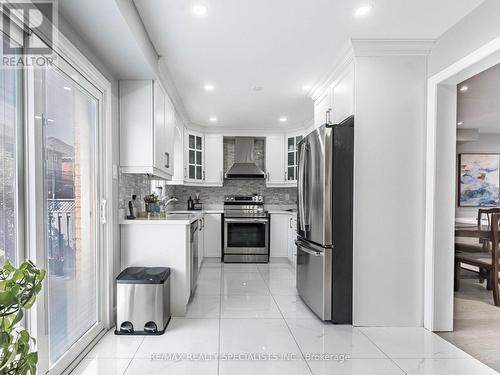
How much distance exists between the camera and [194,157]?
5539mm

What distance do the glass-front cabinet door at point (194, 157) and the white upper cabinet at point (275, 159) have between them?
1250 mm

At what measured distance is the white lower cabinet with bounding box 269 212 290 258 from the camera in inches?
216

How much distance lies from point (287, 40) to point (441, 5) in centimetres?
109

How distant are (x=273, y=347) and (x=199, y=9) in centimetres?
249

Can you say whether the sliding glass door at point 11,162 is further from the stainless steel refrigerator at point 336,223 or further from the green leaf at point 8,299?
the stainless steel refrigerator at point 336,223

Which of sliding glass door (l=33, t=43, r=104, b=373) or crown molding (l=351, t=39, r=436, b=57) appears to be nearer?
sliding glass door (l=33, t=43, r=104, b=373)

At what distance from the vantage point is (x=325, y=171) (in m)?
2.75

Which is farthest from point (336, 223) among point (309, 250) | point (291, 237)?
point (291, 237)

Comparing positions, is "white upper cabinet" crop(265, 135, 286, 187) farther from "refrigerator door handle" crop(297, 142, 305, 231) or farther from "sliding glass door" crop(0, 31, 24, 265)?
"sliding glass door" crop(0, 31, 24, 265)

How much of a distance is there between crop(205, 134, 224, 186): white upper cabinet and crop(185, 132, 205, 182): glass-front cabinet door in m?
0.10

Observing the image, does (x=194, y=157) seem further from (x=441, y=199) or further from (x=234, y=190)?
(x=441, y=199)

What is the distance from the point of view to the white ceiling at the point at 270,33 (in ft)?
6.81

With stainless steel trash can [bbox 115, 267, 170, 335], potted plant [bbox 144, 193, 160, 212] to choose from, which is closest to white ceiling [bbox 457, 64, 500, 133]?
potted plant [bbox 144, 193, 160, 212]

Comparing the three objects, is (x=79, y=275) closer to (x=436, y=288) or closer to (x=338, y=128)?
(x=338, y=128)
